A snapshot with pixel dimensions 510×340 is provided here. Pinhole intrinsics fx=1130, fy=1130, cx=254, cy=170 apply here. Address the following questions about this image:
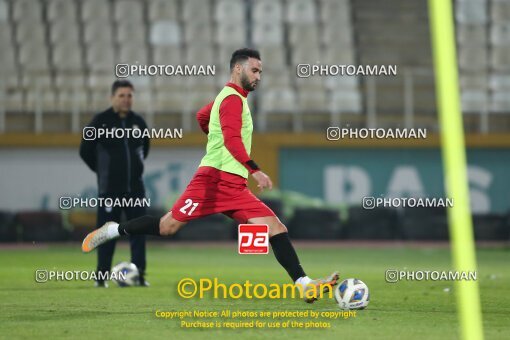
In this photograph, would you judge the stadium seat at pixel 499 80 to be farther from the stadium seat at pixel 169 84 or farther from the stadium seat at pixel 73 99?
the stadium seat at pixel 73 99

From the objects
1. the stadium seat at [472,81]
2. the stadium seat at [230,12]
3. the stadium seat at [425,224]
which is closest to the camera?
the stadium seat at [425,224]

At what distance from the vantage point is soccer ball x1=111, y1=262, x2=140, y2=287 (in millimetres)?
11414

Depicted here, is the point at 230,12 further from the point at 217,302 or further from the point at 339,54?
the point at 217,302

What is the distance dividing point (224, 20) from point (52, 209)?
6614 millimetres

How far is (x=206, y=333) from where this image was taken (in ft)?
24.7

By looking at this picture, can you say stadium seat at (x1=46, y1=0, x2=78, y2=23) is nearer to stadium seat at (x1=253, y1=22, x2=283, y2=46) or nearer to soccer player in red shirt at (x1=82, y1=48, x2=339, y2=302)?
stadium seat at (x1=253, y1=22, x2=283, y2=46)

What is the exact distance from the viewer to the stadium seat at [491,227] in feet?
74.2

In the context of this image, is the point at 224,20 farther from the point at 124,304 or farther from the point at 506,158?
the point at 124,304

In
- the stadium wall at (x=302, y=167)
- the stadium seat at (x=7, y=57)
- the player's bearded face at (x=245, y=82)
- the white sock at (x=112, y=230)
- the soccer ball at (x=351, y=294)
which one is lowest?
the soccer ball at (x=351, y=294)

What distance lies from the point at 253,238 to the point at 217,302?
42.0 inches

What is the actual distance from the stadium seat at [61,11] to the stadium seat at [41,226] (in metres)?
6.79

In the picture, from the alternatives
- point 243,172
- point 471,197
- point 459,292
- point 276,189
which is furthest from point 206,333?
point 471,197

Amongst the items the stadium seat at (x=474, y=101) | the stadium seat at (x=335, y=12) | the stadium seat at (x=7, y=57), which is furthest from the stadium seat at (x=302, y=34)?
the stadium seat at (x=7, y=57)

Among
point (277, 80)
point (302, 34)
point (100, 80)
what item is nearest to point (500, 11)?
point (302, 34)
